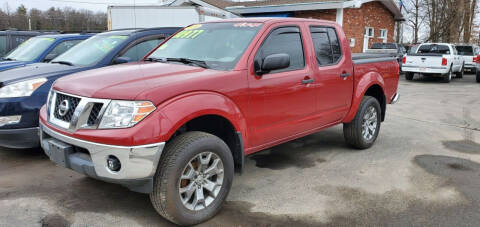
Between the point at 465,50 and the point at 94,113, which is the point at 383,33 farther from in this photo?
the point at 94,113

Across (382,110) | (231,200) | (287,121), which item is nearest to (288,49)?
(287,121)

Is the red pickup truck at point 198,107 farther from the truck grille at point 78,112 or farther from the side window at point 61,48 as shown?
the side window at point 61,48

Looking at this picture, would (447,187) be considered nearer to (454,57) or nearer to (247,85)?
(247,85)

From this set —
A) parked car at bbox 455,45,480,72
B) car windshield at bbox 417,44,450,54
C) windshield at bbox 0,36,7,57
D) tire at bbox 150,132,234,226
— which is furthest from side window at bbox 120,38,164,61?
parked car at bbox 455,45,480,72

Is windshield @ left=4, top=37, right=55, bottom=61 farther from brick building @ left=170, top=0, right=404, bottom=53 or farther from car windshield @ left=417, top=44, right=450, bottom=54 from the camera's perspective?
brick building @ left=170, top=0, right=404, bottom=53

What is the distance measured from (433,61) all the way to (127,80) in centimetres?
1582

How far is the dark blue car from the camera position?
15.2ft

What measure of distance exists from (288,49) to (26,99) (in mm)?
3249

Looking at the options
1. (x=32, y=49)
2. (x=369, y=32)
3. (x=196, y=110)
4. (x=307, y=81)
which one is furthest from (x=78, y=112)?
(x=369, y=32)

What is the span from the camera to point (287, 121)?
4.25 m

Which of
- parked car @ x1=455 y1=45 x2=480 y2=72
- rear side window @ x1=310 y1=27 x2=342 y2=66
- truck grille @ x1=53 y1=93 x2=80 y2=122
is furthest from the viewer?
parked car @ x1=455 y1=45 x2=480 y2=72

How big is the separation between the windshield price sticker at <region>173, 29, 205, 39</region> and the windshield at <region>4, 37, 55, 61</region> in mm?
3610

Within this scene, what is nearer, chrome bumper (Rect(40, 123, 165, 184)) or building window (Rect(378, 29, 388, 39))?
chrome bumper (Rect(40, 123, 165, 184))

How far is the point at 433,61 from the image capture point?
16109 millimetres
